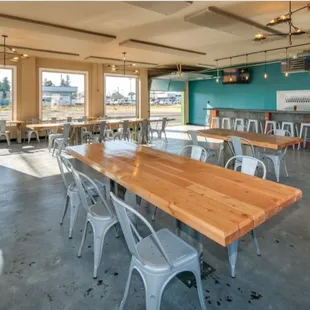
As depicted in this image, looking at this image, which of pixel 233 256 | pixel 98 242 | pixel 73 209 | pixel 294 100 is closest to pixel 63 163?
pixel 73 209

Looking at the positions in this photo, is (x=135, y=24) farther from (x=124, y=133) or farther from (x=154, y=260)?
(x=154, y=260)

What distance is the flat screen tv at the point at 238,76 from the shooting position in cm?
1116

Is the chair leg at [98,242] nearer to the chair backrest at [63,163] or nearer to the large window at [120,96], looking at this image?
the chair backrest at [63,163]

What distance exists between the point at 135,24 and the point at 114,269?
485 cm

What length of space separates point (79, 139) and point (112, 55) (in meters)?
3.37

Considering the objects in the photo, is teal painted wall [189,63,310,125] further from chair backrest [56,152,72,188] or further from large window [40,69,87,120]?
chair backrest [56,152,72,188]

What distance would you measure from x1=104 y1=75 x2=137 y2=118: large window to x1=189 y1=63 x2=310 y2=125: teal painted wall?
3.56m

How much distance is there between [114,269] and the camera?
2.19 metres

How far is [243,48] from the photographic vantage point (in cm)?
811

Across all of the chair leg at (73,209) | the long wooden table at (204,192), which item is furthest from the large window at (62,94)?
the long wooden table at (204,192)

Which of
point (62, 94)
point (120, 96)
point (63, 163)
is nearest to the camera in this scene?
point (63, 163)

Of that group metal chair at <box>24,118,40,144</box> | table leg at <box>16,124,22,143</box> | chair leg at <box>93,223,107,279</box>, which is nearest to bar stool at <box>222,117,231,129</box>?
metal chair at <box>24,118,40,144</box>

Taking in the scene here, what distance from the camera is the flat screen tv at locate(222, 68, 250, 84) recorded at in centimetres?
1116

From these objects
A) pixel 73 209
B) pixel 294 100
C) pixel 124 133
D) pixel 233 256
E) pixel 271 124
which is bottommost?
pixel 233 256
